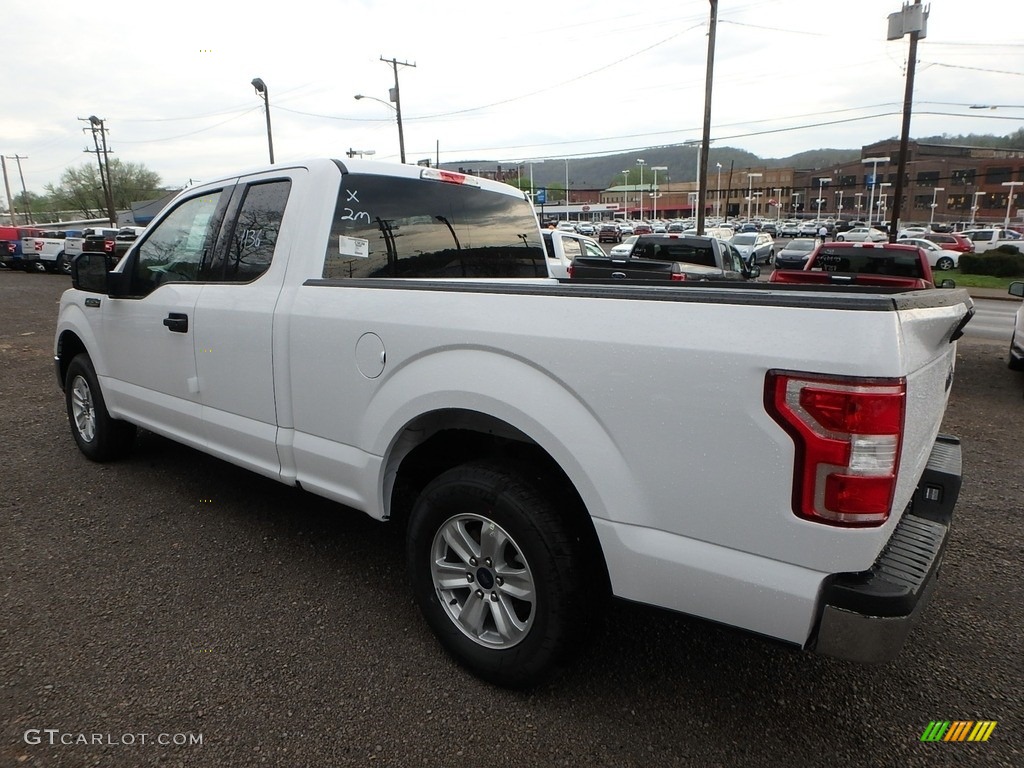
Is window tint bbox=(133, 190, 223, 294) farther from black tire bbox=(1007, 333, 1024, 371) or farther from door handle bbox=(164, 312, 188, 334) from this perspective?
black tire bbox=(1007, 333, 1024, 371)

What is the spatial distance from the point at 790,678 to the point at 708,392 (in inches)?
58.5

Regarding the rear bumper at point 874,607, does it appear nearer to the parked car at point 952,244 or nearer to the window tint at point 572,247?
the window tint at point 572,247

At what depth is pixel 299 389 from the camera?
3.09m

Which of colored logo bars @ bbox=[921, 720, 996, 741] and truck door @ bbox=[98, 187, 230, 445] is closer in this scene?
colored logo bars @ bbox=[921, 720, 996, 741]

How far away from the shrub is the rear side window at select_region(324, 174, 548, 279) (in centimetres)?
3078

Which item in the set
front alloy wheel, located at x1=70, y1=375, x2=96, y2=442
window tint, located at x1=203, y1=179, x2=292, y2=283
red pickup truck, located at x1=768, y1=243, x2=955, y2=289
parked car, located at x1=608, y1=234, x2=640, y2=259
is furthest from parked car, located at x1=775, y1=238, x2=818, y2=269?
window tint, located at x1=203, y1=179, x2=292, y2=283

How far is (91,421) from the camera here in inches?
196

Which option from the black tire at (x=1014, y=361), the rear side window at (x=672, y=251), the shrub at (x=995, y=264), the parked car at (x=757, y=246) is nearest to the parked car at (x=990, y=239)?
the shrub at (x=995, y=264)

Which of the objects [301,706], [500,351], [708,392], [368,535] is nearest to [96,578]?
[368,535]

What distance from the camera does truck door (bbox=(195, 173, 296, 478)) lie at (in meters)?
3.26

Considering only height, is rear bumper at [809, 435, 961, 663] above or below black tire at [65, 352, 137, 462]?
above

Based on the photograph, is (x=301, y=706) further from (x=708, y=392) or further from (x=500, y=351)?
(x=708, y=392)

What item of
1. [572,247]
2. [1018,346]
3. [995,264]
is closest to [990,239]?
[995,264]

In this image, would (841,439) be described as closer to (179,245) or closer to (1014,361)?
(179,245)
